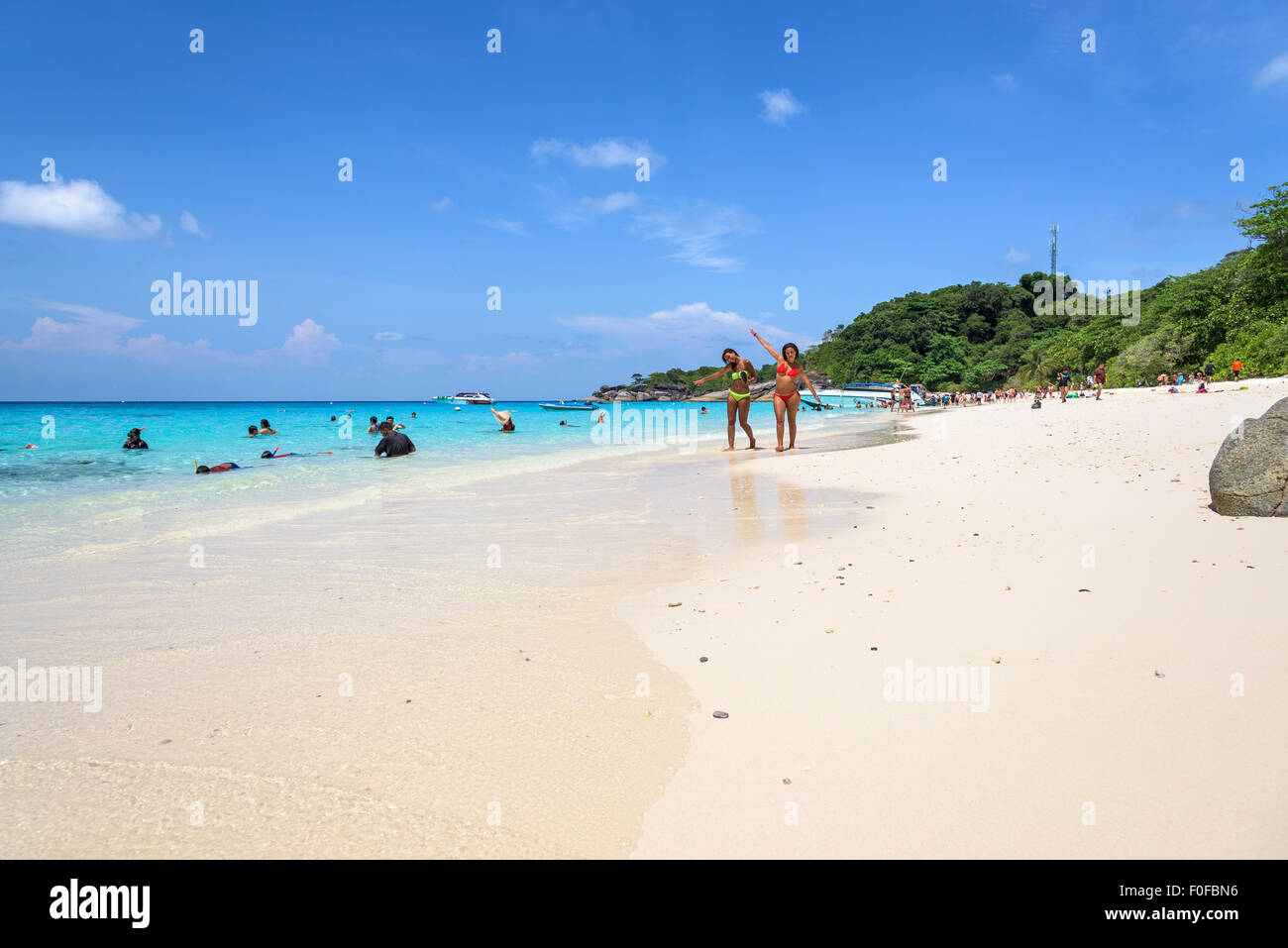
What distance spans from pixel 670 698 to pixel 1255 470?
7.29 meters

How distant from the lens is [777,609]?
17.0 ft

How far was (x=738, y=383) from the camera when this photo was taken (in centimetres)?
2102

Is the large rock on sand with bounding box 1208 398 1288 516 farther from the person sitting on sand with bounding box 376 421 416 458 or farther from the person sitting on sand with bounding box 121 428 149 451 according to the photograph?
the person sitting on sand with bounding box 121 428 149 451

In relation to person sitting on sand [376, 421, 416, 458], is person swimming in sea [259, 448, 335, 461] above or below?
below

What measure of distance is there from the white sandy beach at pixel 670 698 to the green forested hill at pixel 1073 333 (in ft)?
136

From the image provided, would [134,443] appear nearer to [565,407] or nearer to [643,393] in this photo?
[565,407]

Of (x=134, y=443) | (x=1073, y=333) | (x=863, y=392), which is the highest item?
(x=1073, y=333)

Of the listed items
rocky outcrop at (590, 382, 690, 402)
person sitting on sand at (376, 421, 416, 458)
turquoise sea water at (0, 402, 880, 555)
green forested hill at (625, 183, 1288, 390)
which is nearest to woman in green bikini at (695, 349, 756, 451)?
turquoise sea water at (0, 402, 880, 555)

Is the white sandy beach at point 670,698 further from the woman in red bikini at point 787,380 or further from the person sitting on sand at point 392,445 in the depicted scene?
the person sitting on sand at point 392,445

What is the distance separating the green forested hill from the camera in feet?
127

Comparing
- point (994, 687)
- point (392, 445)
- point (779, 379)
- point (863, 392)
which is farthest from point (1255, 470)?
point (863, 392)

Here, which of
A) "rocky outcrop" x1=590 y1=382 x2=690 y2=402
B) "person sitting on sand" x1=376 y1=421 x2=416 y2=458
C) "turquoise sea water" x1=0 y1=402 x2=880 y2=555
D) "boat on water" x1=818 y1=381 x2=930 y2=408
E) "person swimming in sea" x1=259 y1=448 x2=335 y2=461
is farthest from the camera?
"rocky outcrop" x1=590 y1=382 x2=690 y2=402

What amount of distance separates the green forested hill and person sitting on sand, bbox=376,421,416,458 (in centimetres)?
4293
